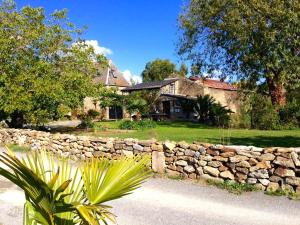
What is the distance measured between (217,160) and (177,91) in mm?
40517

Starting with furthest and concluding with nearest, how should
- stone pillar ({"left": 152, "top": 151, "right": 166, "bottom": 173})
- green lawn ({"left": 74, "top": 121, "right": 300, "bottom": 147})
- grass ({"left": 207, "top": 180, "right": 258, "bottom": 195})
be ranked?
green lawn ({"left": 74, "top": 121, "right": 300, "bottom": 147}), stone pillar ({"left": 152, "top": 151, "right": 166, "bottom": 173}), grass ({"left": 207, "top": 180, "right": 258, "bottom": 195})

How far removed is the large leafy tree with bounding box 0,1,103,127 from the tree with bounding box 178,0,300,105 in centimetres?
993

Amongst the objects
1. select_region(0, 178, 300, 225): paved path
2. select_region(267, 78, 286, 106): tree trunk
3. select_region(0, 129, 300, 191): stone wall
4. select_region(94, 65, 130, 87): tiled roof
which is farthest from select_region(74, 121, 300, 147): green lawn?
select_region(94, 65, 130, 87): tiled roof

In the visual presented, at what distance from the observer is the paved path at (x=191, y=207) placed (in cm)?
684

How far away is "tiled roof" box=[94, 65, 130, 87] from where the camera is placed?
49.2 m

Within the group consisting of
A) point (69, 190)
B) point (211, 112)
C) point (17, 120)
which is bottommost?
point (69, 190)

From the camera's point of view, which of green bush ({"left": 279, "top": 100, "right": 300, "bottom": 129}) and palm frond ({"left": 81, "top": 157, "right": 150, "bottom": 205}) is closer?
palm frond ({"left": 81, "top": 157, "right": 150, "bottom": 205})

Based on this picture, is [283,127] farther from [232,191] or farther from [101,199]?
[101,199]

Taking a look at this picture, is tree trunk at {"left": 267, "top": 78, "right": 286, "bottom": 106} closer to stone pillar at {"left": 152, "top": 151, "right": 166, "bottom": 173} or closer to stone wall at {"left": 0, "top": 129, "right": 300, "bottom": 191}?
stone wall at {"left": 0, "top": 129, "right": 300, "bottom": 191}

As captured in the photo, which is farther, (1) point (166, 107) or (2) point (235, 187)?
(1) point (166, 107)

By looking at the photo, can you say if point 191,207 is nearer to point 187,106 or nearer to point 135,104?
point 135,104

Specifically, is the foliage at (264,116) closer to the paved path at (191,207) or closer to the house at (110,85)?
the paved path at (191,207)

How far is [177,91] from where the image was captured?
163 feet

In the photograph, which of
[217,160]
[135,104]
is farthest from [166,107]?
[217,160]
